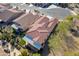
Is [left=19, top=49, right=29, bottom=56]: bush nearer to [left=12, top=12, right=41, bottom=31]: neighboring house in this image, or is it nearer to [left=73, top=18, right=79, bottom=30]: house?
[left=12, top=12, right=41, bottom=31]: neighboring house

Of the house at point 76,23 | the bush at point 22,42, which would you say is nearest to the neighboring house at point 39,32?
the bush at point 22,42

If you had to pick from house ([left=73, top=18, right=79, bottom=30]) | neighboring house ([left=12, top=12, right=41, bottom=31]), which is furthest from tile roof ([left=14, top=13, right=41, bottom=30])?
house ([left=73, top=18, right=79, bottom=30])

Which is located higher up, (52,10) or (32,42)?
(52,10)

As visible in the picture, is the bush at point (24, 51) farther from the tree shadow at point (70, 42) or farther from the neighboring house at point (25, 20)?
the tree shadow at point (70, 42)

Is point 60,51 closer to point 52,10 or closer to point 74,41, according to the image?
point 74,41

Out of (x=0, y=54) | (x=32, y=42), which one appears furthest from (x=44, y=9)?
(x=0, y=54)

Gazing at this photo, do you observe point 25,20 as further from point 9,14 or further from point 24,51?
point 24,51
